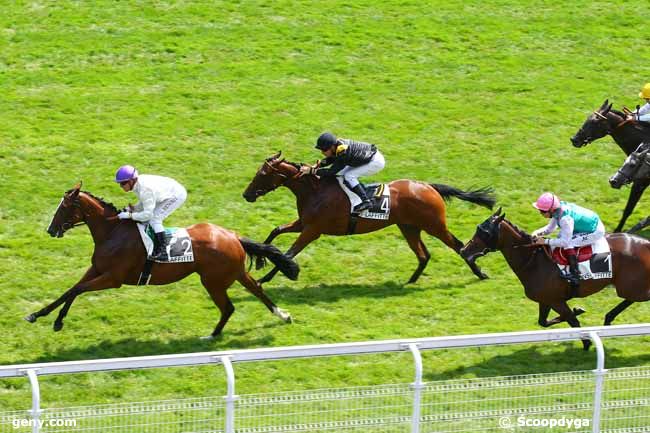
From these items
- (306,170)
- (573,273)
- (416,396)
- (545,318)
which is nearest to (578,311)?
(545,318)

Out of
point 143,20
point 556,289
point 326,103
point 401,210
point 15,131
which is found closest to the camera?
point 556,289

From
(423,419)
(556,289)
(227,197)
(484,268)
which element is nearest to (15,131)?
(227,197)

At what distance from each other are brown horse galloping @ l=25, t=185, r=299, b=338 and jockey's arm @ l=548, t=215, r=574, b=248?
10.3 ft

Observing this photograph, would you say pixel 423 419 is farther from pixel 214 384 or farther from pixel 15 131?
pixel 15 131

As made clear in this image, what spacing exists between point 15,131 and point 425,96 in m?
6.35

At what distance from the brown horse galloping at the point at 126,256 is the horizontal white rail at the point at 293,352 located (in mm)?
2892

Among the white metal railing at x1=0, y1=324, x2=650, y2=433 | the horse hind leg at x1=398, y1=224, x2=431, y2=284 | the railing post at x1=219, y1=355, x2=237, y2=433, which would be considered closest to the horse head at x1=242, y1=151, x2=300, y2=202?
the horse hind leg at x1=398, y1=224, x2=431, y2=284

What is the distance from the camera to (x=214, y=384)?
1202cm

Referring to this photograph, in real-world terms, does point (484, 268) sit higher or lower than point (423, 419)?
lower

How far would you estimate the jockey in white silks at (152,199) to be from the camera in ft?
42.1

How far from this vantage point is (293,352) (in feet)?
32.2

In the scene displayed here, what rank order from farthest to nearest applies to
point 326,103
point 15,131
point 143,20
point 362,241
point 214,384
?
point 143,20 < point 326,103 < point 15,131 < point 362,241 < point 214,384

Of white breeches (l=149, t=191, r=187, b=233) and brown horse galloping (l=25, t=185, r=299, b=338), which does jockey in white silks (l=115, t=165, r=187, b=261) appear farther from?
brown horse galloping (l=25, t=185, r=299, b=338)

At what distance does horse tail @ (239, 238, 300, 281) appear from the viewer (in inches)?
526
